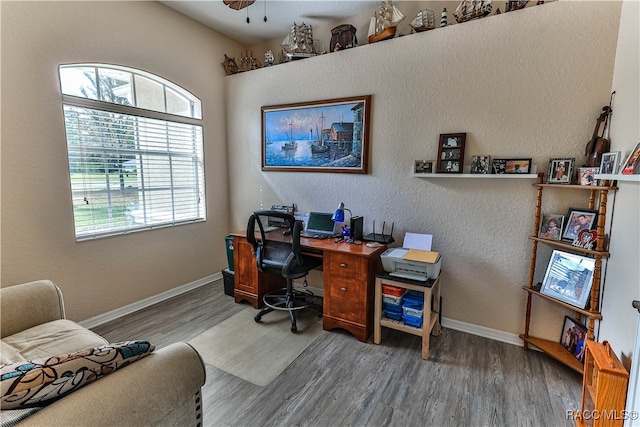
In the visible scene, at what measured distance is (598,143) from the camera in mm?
1894

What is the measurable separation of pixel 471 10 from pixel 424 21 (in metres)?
0.36

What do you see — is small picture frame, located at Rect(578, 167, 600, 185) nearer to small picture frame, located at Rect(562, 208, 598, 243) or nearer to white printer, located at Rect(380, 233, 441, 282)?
small picture frame, located at Rect(562, 208, 598, 243)

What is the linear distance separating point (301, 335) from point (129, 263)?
6.11ft

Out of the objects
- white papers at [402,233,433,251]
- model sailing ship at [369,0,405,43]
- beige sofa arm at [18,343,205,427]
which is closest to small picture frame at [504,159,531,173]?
white papers at [402,233,433,251]

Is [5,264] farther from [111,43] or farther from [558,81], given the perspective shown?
[558,81]

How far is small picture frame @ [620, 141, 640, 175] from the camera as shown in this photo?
4.63 ft

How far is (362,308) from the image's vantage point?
2.41 meters

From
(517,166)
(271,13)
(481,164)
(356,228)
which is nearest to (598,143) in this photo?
(517,166)

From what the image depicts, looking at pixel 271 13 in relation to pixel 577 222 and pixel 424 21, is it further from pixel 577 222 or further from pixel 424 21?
pixel 577 222

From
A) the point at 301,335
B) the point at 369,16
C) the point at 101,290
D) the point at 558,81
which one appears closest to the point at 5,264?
the point at 101,290

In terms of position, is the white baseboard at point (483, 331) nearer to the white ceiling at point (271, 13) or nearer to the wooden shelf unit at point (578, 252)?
the wooden shelf unit at point (578, 252)

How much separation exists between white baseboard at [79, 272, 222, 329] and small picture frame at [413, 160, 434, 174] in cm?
280

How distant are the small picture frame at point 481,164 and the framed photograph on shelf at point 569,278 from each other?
2.53 feet

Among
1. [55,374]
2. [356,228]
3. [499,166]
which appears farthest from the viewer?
[356,228]
